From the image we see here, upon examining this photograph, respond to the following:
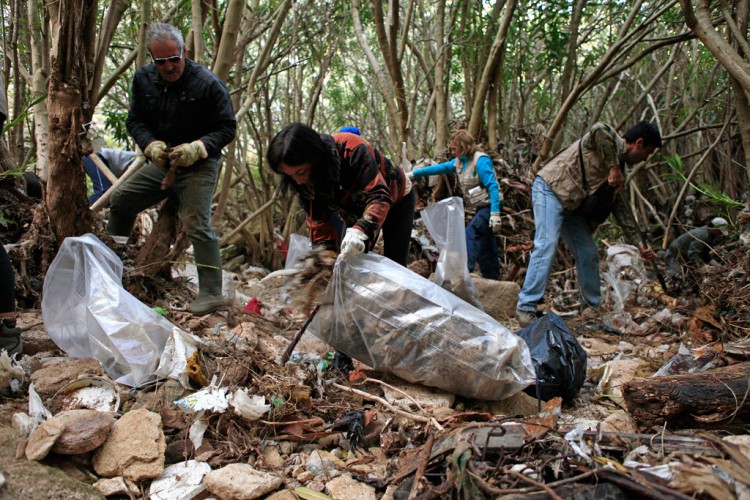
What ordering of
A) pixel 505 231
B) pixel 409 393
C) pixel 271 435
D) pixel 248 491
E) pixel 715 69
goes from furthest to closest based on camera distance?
pixel 715 69, pixel 505 231, pixel 409 393, pixel 271 435, pixel 248 491

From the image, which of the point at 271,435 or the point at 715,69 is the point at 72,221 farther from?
the point at 715,69

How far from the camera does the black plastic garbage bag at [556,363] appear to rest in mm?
2365

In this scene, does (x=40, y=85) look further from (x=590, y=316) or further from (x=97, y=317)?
(x=590, y=316)

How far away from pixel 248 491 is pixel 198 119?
213cm

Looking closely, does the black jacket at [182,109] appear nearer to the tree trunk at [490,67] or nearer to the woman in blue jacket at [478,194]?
the woman in blue jacket at [478,194]

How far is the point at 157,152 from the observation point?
2811 millimetres

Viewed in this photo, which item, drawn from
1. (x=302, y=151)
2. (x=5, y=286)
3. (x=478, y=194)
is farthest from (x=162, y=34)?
(x=478, y=194)

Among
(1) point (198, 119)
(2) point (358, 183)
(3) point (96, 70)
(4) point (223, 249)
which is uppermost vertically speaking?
(3) point (96, 70)

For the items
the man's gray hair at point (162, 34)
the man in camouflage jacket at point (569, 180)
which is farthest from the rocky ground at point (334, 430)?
the man's gray hair at point (162, 34)

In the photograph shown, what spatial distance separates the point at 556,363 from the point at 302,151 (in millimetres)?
1486

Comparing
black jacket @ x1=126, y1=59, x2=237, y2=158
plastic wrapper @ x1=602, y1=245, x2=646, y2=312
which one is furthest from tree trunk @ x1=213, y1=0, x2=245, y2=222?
plastic wrapper @ x1=602, y1=245, x2=646, y2=312

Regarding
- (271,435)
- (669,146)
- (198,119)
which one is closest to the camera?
(271,435)

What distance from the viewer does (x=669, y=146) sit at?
23.8 feet

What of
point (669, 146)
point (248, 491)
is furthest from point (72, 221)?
point (669, 146)
